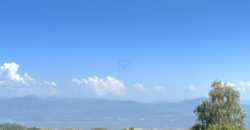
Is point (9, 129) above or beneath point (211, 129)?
above

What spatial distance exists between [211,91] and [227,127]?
1060 cm

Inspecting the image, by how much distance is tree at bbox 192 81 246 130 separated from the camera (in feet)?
175

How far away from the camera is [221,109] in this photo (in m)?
53.2

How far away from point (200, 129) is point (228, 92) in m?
5.25

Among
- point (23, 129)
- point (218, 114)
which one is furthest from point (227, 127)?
point (23, 129)

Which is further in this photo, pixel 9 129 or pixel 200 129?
pixel 9 129

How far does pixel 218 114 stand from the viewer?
5338 cm

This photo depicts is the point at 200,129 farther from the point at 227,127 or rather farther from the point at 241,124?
the point at 227,127

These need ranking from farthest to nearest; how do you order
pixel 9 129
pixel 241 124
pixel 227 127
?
pixel 9 129 → pixel 241 124 → pixel 227 127

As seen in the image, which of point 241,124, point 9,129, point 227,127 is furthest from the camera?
point 9,129

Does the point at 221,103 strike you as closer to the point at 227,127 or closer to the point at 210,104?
the point at 210,104

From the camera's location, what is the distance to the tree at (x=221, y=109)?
53.2 metres

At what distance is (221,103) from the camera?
53469mm

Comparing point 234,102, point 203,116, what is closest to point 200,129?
point 203,116
